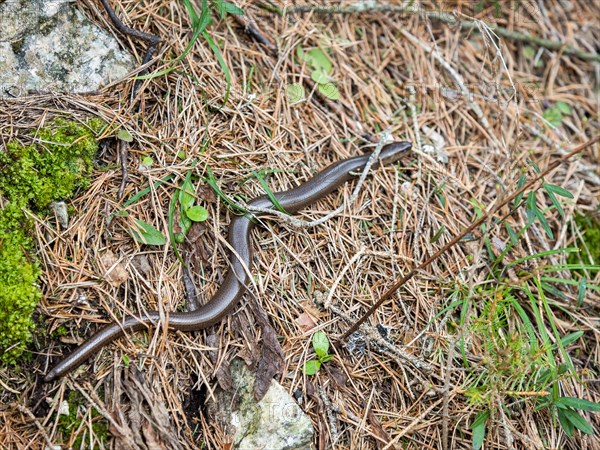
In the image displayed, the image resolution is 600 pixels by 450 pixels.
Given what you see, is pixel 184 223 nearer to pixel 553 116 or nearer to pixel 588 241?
pixel 588 241

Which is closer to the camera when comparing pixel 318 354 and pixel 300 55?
pixel 318 354

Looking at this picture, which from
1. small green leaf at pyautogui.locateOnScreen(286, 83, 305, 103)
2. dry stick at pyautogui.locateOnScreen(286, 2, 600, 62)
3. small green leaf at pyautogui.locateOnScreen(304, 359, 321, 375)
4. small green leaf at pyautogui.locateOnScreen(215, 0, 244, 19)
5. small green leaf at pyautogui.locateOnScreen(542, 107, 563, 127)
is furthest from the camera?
small green leaf at pyautogui.locateOnScreen(542, 107, 563, 127)

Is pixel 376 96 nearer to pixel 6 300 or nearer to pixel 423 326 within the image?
pixel 423 326

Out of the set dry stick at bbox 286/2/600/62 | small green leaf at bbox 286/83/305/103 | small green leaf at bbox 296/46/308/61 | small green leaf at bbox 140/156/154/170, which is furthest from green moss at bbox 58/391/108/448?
dry stick at bbox 286/2/600/62

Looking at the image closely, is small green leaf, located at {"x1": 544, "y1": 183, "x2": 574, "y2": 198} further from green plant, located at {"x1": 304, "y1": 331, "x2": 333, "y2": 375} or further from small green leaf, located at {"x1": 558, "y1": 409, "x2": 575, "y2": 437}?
green plant, located at {"x1": 304, "y1": 331, "x2": 333, "y2": 375}

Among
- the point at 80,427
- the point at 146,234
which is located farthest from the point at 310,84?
the point at 80,427

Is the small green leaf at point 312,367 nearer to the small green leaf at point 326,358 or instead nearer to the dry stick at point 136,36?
the small green leaf at point 326,358

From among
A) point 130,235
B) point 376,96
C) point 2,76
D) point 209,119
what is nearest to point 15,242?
point 130,235
